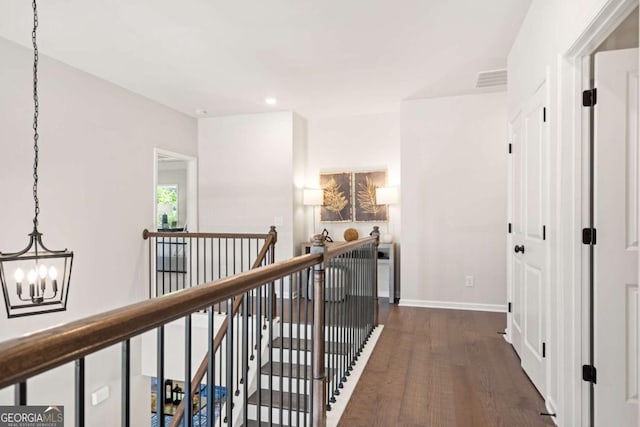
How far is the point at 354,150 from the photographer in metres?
5.49

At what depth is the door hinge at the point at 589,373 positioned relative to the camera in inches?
72.6

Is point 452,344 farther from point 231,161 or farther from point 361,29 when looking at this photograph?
point 231,161

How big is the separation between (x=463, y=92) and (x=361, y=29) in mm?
2023

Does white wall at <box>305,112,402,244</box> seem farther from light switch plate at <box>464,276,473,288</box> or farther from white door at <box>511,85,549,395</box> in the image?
white door at <box>511,85,549,395</box>

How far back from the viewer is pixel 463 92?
14.5ft

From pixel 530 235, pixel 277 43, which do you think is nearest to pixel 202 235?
pixel 277 43

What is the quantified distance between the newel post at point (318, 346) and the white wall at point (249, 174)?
127 inches

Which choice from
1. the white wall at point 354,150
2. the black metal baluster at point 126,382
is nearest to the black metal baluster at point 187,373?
the black metal baluster at point 126,382

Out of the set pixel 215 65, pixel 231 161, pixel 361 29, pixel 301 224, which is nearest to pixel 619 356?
pixel 361 29

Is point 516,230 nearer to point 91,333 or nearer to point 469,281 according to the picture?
point 469,281

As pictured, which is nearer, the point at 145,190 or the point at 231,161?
the point at 145,190

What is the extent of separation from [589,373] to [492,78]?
10.1ft

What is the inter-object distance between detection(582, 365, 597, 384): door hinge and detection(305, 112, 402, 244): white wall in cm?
340

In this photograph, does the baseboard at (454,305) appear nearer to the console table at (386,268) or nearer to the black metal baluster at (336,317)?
the console table at (386,268)
